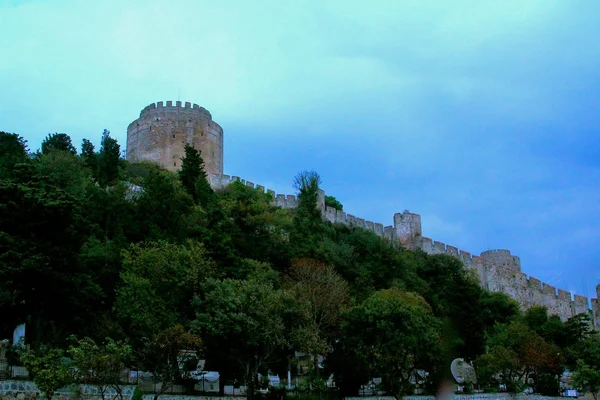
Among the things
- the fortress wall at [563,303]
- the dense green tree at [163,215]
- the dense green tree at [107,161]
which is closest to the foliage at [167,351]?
the dense green tree at [163,215]

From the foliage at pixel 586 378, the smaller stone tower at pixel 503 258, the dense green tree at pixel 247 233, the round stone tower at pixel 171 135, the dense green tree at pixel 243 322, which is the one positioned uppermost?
the round stone tower at pixel 171 135

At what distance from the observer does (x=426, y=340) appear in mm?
27484

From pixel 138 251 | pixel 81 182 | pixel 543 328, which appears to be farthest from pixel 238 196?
pixel 543 328

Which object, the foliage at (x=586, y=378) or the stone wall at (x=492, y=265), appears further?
the stone wall at (x=492, y=265)

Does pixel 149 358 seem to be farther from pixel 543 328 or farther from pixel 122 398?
pixel 543 328

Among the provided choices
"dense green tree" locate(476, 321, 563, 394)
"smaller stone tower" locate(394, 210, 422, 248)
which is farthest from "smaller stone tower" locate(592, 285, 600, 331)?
"dense green tree" locate(476, 321, 563, 394)

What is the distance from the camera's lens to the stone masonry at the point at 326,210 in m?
55.0

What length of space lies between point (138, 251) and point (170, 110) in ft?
92.2

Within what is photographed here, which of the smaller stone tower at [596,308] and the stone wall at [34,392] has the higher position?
the smaller stone tower at [596,308]

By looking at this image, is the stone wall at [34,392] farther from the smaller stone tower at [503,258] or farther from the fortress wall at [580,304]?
the fortress wall at [580,304]

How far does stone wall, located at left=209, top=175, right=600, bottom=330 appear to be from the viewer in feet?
197

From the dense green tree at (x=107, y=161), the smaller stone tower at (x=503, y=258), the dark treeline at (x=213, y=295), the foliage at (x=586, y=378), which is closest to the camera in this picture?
the dark treeline at (x=213, y=295)

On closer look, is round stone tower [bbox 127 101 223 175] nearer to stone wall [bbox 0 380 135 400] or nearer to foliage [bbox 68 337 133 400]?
stone wall [bbox 0 380 135 400]

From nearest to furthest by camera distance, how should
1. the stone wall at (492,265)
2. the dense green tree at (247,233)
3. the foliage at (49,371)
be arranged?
the foliage at (49,371) → the dense green tree at (247,233) → the stone wall at (492,265)
